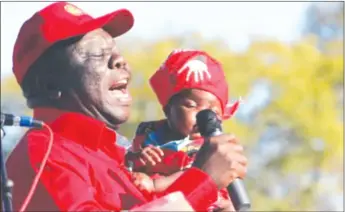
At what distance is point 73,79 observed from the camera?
177 inches

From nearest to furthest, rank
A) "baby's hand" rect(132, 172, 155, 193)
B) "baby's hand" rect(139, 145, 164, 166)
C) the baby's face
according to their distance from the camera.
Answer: "baby's hand" rect(132, 172, 155, 193) < "baby's hand" rect(139, 145, 164, 166) < the baby's face

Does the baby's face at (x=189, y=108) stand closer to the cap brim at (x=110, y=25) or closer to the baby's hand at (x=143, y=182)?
the baby's hand at (x=143, y=182)

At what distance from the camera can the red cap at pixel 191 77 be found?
5562mm

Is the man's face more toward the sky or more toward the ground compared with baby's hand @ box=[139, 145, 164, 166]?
more toward the sky

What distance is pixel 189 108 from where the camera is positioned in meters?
5.53

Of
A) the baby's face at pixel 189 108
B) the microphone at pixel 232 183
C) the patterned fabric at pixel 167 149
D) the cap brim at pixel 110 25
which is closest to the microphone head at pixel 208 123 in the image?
the microphone at pixel 232 183

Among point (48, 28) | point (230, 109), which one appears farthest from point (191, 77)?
point (48, 28)

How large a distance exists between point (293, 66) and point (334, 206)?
412 cm

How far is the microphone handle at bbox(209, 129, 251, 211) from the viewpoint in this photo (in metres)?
4.15

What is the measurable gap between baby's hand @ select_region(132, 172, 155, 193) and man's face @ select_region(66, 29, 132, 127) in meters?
0.30

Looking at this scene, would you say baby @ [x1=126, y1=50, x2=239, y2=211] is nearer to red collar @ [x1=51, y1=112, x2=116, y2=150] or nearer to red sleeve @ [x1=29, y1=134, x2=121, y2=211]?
red collar @ [x1=51, y1=112, x2=116, y2=150]

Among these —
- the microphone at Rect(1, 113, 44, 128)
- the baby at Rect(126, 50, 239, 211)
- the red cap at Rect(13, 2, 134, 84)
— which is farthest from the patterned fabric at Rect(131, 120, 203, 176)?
the microphone at Rect(1, 113, 44, 128)

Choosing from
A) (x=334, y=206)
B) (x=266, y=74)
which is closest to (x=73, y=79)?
(x=334, y=206)

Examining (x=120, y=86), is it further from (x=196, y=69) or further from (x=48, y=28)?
(x=196, y=69)
